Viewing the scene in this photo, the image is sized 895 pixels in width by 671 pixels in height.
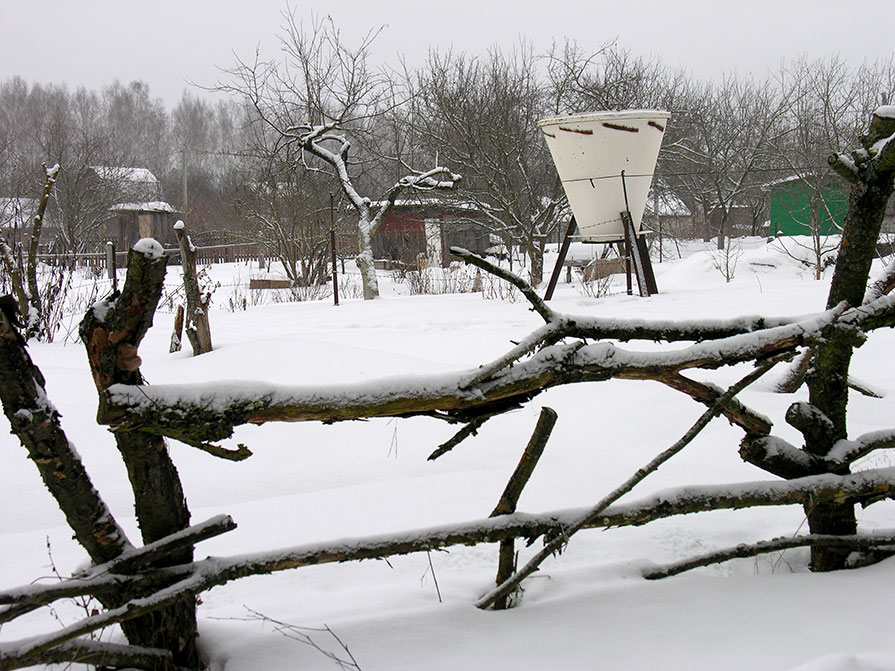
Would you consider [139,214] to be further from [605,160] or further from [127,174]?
[605,160]

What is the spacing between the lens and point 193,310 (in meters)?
6.57

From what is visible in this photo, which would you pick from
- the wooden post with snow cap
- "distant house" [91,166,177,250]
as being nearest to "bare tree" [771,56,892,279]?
the wooden post with snow cap

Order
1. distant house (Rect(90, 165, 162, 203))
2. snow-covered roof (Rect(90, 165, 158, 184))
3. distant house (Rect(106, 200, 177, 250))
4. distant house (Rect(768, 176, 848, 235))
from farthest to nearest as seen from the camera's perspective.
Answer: distant house (Rect(106, 200, 177, 250)), snow-covered roof (Rect(90, 165, 158, 184)), distant house (Rect(90, 165, 162, 203)), distant house (Rect(768, 176, 848, 235))

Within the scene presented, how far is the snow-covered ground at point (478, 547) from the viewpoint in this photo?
65.9 inches

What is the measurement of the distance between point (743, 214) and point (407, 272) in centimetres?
2654

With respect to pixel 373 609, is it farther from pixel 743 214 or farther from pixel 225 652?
pixel 743 214

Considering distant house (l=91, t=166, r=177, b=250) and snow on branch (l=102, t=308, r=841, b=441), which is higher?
distant house (l=91, t=166, r=177, b=250)

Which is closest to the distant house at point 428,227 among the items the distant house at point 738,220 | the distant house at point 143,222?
the distant house at point 143,222

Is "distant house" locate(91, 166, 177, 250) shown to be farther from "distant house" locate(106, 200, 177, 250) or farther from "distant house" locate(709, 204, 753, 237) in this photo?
"distant house" locate(709, 204, 753, 237)

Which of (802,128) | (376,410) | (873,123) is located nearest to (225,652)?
(376,410)

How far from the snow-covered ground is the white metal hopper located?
4.72m

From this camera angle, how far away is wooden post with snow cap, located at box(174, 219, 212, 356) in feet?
21.0

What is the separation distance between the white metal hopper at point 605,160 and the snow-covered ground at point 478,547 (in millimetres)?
4719

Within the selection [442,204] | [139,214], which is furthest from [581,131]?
[139,214]
